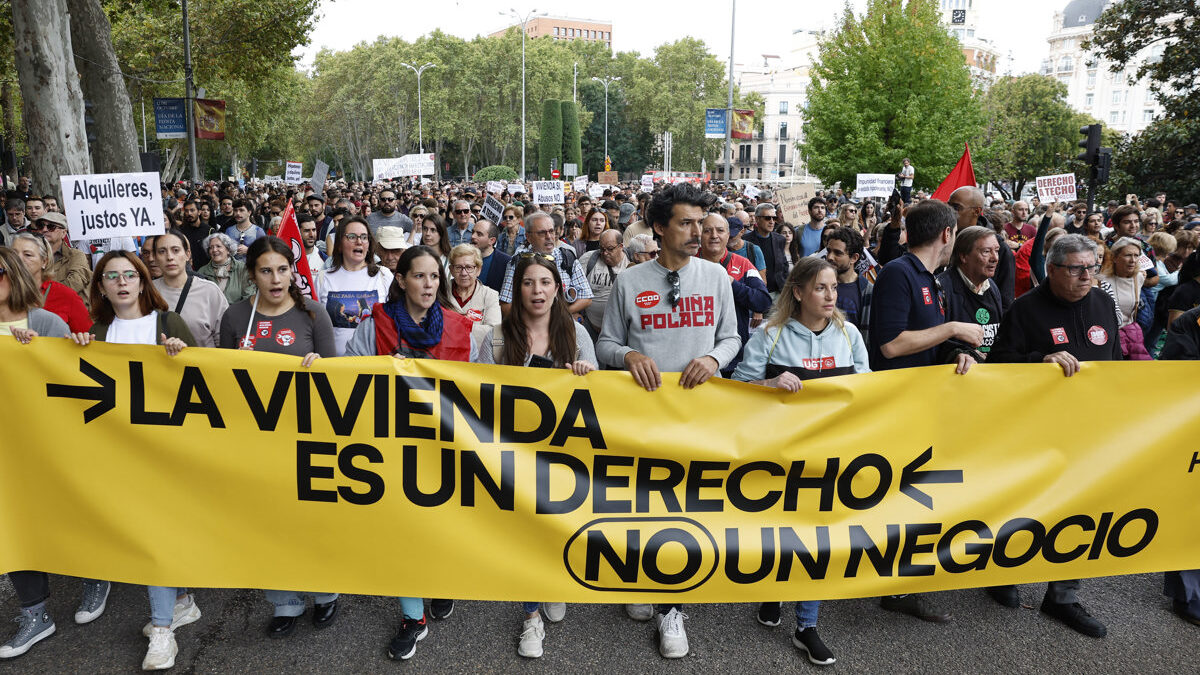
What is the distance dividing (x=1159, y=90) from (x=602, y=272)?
2544 cm

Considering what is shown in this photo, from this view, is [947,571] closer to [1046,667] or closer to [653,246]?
[1046,667]

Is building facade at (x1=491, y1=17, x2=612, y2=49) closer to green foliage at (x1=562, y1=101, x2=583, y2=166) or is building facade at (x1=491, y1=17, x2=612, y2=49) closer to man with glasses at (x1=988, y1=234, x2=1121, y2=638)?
green foliage at (x1=562, y1=101, x2=583, y2=166)

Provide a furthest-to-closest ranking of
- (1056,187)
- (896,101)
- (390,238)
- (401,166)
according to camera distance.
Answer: (896,101)
(401,166)
(1056,187)
(390,238)

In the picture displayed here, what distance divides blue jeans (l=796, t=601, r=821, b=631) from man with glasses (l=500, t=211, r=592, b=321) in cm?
250

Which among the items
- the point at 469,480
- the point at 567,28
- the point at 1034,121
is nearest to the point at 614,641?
the point at 469,480

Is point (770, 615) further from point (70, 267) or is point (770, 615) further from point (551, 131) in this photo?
point (551, 131)

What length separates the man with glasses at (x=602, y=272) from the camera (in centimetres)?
632

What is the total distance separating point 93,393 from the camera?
3756 millimetres

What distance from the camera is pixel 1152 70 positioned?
24.7m

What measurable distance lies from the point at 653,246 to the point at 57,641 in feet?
13.4

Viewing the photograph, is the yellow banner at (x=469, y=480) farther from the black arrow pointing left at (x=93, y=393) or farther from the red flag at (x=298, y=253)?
the red flag at (x=298, y=253)

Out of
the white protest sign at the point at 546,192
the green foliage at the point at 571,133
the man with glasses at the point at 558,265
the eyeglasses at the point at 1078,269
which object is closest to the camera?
the eyeglasses at the point at 1078,269

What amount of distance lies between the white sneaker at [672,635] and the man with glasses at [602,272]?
2.72m

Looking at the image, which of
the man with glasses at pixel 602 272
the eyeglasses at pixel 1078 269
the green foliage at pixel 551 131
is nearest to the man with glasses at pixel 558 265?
the man with glasses at pixel 602 272
